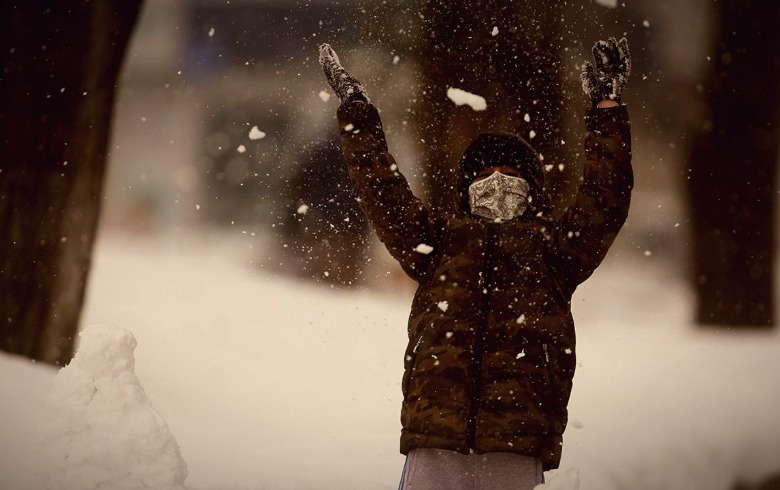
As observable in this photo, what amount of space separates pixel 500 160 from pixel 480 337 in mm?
747

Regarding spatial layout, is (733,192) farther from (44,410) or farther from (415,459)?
(44,410)

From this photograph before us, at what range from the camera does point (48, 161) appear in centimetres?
351

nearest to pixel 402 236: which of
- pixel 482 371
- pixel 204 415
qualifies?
pixel 482 371

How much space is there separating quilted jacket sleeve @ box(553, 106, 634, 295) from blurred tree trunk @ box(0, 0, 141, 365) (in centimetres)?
280

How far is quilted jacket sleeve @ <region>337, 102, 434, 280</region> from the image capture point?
195cm

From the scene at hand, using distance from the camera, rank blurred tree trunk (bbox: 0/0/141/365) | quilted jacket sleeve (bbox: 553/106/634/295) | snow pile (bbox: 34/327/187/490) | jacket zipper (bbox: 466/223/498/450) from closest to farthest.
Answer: jacket zipper (bbox: 466/223/498/450)
quilted jacket sleeve (bbox: 553/106/634/295)
snow pile (bbox: 34/327/187/490)
blurred tree trunk (bbox: 0/0/141/365)

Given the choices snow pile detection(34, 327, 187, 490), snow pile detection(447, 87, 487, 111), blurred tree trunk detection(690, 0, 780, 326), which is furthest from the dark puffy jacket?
blurred tree trunk detection(690, 0, 780, 326)

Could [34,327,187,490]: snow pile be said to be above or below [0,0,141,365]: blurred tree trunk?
below

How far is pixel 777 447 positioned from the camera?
135 inches

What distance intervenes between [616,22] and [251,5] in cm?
214

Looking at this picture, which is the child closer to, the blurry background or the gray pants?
the gray pants

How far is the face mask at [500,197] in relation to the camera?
2.04 meters

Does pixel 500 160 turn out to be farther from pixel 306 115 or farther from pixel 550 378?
pixel 306 115

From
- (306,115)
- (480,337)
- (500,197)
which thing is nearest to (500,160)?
(500,197)
